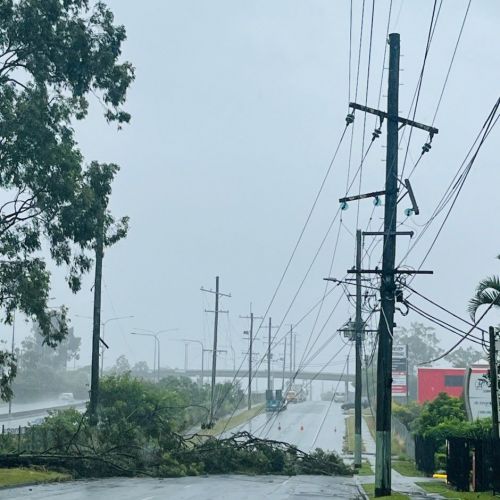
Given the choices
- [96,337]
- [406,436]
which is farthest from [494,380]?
[406,436]

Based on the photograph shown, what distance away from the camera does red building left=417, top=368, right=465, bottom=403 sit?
331ft

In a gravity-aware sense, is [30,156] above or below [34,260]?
above

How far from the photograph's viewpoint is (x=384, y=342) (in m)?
27.7

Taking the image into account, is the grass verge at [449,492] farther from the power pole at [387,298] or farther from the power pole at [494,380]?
the power pole at [387,298]

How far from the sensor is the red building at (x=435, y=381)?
331 ft

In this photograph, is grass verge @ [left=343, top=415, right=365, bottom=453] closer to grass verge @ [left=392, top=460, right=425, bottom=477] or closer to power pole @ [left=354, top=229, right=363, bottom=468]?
grass verge @ [left=392, top=460, right=425, bottom=477]

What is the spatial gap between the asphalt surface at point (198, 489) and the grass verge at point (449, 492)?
8.34ft

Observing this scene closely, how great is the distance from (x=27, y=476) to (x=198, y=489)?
6.90 m

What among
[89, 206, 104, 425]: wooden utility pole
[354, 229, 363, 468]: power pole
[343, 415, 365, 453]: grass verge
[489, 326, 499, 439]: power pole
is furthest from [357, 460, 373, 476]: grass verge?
[489, 326, 499, 439]: power pole

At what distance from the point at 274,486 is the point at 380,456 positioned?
7870 millimetres

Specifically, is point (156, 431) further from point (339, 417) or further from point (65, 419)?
point (339, 417)

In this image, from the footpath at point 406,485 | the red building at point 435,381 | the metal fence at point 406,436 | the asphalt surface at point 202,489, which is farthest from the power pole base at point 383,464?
the red building at point 435,381

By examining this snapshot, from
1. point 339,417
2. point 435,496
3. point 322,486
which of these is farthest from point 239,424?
point 435,496

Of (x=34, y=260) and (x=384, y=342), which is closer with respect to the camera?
(x=384, y=342)
